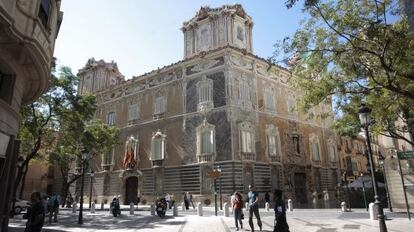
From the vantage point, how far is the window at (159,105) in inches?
1340

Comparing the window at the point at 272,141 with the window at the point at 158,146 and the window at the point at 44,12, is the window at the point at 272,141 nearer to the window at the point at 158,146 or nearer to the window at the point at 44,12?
the window at the point at 158,146

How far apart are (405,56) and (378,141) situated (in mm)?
51644

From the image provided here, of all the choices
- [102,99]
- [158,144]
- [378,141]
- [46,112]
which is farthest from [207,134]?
[378,141]

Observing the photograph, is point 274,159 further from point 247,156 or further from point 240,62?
point 240,62

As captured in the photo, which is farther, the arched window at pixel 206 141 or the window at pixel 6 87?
the arched window at pixel 206 141

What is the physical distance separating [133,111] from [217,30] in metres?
12.1

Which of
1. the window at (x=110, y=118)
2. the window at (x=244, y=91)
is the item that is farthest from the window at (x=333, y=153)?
the window at (x=110, y=118)

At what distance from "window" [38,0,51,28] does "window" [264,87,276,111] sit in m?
23.7

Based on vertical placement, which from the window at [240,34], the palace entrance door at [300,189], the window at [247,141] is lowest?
the palace entrance door at [300,189]

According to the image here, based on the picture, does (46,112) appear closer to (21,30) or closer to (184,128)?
(184,128)

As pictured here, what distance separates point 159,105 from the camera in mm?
34531

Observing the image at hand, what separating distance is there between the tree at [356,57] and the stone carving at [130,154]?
22797 millimetres

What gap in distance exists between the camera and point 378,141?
188 ft

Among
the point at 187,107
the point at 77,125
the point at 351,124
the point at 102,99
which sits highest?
the point at 102,99
